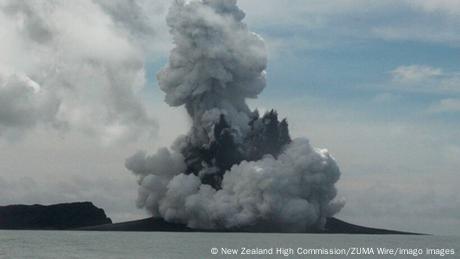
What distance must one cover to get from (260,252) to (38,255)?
1622 inches

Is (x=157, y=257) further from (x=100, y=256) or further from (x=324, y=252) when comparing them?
(x=324, y=252)

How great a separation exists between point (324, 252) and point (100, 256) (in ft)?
159

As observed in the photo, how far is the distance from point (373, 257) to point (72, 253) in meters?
55.2

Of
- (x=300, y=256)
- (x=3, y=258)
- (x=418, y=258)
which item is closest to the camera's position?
(x=3, y=258)

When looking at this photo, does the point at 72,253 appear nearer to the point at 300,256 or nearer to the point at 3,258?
the point at 3,258

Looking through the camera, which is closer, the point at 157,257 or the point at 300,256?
the point at 157,257

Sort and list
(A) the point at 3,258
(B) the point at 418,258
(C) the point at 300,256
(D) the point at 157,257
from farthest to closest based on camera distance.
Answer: (B) the point at 418,258 → (C) the point at 300,256 → (D) the point at 157,257 → (A) the point at 3,258

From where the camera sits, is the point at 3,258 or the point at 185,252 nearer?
the point at 3,258

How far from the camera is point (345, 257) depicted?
14412cm

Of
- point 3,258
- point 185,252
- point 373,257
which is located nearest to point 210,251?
point 185,252

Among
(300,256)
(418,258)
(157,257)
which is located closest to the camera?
(157,257)

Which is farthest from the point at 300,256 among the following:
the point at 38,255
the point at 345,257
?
the point at 38,255

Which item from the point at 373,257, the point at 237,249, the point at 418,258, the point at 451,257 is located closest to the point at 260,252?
the point at 237,249

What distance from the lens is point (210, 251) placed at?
152m
